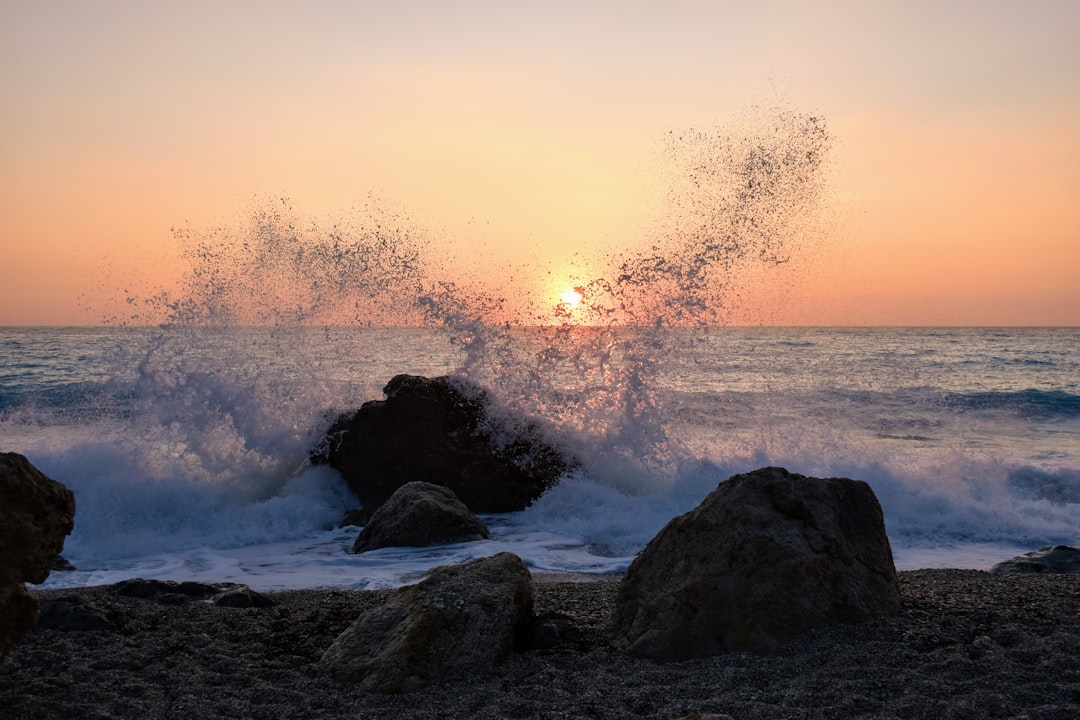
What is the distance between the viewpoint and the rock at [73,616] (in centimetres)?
481

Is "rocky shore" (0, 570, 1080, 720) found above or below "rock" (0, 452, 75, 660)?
below

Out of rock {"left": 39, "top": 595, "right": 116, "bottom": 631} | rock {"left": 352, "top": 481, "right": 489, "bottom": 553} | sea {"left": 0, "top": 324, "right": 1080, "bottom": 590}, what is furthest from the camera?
sea {"left": 0, "top": 324, "right": 1080, "bottom": 590}

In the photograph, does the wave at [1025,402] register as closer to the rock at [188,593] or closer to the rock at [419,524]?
the rock at [419,524]

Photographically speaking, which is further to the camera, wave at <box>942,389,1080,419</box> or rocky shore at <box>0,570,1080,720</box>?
wave at <box>942,389,1080,419</box>

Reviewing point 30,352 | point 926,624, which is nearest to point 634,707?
point 926,624

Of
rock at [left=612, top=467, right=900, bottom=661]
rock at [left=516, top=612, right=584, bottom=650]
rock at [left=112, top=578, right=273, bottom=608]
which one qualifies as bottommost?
rock at [left=112, top=578, right=273, bottom=608]

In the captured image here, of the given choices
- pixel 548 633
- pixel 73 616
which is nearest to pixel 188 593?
pixel 73 616

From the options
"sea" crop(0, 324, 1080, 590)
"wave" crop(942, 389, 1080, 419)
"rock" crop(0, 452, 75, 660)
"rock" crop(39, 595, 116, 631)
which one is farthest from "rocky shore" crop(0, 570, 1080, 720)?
"wave" crop(942, 389, 1080, 419)

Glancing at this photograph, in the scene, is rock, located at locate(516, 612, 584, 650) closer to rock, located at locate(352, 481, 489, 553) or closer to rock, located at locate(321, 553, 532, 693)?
rock, located at locate(321, 553, 532, 693)

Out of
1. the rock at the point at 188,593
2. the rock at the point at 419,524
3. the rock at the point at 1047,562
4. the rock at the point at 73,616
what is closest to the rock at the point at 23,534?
the rock at the point at 73,616

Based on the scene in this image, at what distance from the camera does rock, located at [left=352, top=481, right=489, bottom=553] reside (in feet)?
26.3

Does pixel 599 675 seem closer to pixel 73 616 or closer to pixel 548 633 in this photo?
pixel 548 633

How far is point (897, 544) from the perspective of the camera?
8.55 metres

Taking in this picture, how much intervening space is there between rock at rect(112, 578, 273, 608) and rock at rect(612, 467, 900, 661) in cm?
260
